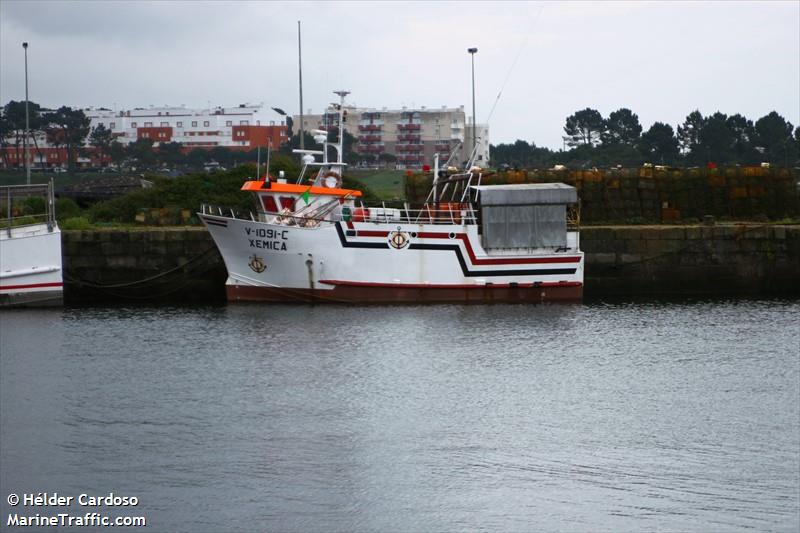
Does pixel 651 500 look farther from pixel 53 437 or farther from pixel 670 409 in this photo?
pixel 53 437

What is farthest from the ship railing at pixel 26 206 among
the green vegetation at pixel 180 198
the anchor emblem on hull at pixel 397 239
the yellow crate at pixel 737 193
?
the yellow crate at pixel 737 193

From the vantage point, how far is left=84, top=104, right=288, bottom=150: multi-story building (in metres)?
123

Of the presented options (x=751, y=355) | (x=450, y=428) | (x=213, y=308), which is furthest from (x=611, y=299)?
(x=450, y=428)

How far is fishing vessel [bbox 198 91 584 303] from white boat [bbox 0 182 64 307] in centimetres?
469

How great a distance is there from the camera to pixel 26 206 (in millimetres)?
42125

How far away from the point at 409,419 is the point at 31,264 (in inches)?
638

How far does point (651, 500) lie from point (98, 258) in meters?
22.8

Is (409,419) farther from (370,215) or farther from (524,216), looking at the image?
(524,216)

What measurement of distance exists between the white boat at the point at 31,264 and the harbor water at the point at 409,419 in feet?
4.92

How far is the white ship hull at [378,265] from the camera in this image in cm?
3247

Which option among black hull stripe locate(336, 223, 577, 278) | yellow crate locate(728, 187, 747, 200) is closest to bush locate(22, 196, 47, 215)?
black hull stripe locate(336, 223, 577, 278)

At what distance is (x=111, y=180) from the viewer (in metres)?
56.4

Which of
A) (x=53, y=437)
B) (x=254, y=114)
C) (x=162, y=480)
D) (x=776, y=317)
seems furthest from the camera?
(x=254, y=114)

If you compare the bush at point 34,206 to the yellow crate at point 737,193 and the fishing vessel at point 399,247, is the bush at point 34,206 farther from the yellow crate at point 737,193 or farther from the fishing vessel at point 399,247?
the yellow crate at point 737,193
